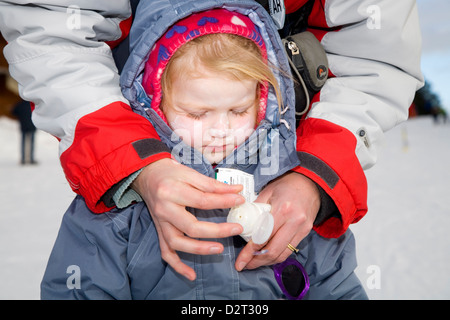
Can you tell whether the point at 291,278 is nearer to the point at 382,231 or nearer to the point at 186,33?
the point at 186,33

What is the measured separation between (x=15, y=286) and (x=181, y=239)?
152 cm

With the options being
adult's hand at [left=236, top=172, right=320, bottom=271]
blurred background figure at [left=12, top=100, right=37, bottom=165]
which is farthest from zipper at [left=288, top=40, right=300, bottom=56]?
blurred background figure at [left=12, top=100, right=37, bottom=165]

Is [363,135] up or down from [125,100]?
down


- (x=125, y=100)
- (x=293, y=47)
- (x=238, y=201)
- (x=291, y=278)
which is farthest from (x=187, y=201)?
(x=293, y=47)

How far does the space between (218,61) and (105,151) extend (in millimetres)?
393

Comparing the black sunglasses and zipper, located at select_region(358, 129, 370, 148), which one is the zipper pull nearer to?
zipper, located at select_region(358, 129, 370, 148)

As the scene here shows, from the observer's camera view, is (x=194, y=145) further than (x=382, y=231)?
No

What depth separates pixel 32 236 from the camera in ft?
9.72

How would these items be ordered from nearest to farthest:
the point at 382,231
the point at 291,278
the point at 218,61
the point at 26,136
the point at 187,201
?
1. the point at 187,201
2. the point at 218,61
3. the point at 291,278
4. the point at 382,231
5. the point at 26,136

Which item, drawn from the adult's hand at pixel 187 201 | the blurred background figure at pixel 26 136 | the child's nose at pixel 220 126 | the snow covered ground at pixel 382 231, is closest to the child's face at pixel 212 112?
the child's nose at pixel 220 126

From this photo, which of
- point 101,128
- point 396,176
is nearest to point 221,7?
point 101,128

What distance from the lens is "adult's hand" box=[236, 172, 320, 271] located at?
115 cm

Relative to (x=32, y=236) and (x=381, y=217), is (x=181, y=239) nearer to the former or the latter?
(x=32, y=236)

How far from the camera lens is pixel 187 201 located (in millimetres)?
982
